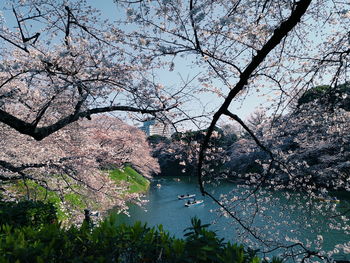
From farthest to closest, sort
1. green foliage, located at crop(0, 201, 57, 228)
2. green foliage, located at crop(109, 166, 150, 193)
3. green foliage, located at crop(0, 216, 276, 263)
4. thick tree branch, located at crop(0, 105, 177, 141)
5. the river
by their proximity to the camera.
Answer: green foliage, located at crop(109, 166, 150, 193) < the river < thick tree branch, located at crop(0, 105, 177, 141) < green foliage, located at crop(0, 201, 57, 228) < green foliage, located at crop(0, 216, 276, 263)

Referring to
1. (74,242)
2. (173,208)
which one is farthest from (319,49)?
(173,208)

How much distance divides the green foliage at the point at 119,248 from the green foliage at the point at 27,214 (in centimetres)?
149

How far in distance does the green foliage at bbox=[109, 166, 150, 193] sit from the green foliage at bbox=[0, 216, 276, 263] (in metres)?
19.8

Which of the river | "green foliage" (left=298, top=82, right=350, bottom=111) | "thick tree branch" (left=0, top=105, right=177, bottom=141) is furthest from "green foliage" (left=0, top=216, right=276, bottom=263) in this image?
the river

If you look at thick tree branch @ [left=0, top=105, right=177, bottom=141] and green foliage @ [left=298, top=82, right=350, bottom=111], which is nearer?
thick tree branch @ [left=0, top=105, right=177, bottom=141]

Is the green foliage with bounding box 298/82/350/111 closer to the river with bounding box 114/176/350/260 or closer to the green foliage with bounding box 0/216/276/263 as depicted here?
the green foliage with bounding box 0/216/276/263

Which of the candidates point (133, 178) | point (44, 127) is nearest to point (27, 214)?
point (44, 127)

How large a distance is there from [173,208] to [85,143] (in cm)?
962

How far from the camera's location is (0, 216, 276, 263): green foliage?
1.62 metres

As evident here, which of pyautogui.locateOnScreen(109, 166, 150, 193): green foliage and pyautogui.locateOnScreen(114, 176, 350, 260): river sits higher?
pyautogui.locateOnScreen(109, 166, 150, 193): green foliage

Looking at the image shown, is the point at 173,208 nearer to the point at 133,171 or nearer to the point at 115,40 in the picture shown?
the point at 133,171

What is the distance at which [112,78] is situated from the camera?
4.62m

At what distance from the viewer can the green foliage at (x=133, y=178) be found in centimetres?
2208

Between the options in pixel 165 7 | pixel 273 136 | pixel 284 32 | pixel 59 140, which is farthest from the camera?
pixel 59 140
